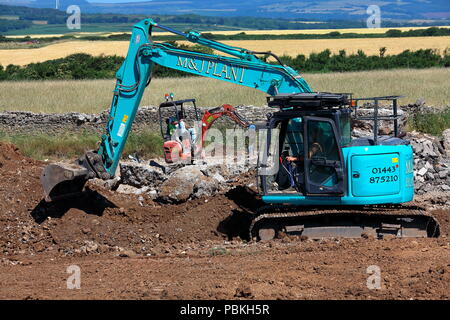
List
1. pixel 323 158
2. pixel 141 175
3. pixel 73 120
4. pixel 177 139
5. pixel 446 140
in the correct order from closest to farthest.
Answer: pixel 323 158 < pixel 141 175 < pixel 177 139 < pixel 446 140 < pixel 73 120

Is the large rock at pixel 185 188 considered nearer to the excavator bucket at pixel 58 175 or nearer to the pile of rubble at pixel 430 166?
the excavator bucket at pixel 58 175

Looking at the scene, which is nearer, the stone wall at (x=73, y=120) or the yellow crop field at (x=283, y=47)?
the stone wall at (x=73, y=120)

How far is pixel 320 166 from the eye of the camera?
10.9 metres

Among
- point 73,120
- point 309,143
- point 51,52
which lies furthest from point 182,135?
point 51,52

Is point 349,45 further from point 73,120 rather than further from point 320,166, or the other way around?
point 320,166

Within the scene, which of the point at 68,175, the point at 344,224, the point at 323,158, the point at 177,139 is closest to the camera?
the point at 323,158

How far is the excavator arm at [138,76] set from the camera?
1213 centimetres

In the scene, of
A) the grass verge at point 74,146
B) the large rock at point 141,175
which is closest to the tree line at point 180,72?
the grass verge at point 74,146

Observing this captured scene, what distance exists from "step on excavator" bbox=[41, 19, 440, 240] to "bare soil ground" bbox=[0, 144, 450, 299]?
0.40 meters

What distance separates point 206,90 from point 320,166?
2231 cm

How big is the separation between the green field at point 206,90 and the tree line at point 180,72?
217 centimetres

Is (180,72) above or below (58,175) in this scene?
above

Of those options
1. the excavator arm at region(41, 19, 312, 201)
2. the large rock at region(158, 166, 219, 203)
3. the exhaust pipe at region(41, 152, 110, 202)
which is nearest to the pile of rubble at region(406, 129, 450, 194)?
the large rock at region(158, 166, 219, 203)

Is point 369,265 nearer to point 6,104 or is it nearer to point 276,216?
point 276,216
